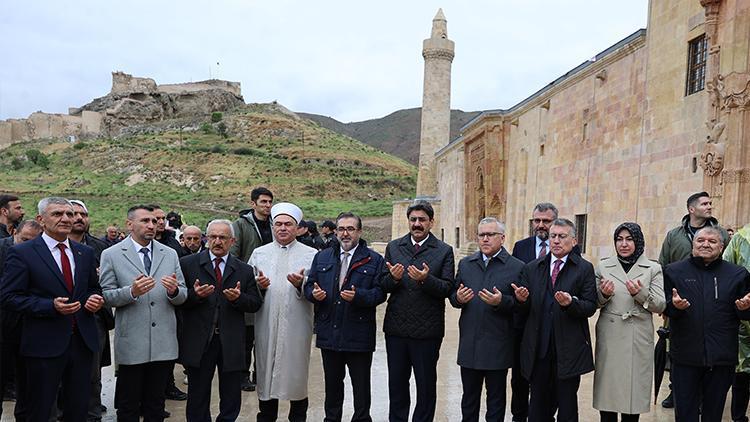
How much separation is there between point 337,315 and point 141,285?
1.48 meters

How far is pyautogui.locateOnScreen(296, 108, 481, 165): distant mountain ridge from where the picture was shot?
366 ft

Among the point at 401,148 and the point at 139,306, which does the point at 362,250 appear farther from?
the point at 401,148

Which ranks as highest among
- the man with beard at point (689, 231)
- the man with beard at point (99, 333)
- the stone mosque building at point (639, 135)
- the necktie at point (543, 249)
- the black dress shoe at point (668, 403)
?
the stone mosque building at point (639, 135)

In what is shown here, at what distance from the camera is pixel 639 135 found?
10820 millimetres

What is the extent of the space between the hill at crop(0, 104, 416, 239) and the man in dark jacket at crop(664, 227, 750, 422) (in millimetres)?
33962

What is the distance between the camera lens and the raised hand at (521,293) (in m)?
4.05

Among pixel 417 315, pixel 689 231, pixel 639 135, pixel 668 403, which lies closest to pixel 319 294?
pixel 417 315

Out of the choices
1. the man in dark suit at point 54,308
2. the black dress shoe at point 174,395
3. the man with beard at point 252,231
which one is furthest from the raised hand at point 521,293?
the black dress shoe at point 174,395

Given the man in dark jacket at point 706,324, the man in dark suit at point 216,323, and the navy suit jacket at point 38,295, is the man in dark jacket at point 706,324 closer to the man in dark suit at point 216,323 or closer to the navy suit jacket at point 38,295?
the man in dark suit at point 216,323

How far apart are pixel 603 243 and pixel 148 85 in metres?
83.5

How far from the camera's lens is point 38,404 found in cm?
368

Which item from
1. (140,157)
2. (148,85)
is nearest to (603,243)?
(140,157)

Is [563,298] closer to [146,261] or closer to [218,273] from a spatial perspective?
[218,273]

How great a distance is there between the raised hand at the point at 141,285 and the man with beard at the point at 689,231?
4420 mm
